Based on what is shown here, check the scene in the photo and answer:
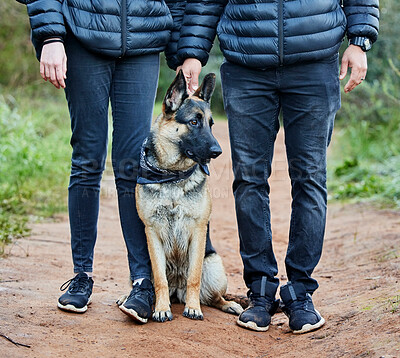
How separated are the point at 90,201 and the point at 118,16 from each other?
3.56 ft

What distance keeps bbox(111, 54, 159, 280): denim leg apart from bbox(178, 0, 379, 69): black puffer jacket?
508 millimetres

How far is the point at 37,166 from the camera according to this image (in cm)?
690

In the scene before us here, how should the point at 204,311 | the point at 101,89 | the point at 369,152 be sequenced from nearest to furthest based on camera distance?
the point at 101,89 < the point at 204,311 < the point at 369,152

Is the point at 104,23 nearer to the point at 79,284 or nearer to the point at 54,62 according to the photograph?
the point at 54,62

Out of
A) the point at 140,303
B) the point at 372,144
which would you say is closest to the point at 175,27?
the point at 140,303

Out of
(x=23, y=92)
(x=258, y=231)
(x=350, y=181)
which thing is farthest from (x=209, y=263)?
(x=23, y=92)

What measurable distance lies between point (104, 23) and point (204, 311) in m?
1.86

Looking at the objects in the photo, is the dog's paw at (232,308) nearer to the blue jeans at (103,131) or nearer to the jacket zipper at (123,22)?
the blue jeans at (103,131)

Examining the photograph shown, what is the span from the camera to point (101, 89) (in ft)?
10.6

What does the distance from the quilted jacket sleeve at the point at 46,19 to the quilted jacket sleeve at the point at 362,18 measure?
159 cm

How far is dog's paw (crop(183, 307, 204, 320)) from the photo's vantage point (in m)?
3.38

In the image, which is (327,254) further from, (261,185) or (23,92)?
(23,92)

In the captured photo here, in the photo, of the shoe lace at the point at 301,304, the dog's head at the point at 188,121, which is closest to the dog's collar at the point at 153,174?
the dog's head at the point at 188,121

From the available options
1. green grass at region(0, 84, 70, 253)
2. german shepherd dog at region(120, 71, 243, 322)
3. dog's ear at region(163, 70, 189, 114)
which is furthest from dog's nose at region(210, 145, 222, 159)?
green grass at region(0, 84, 70, 253)
